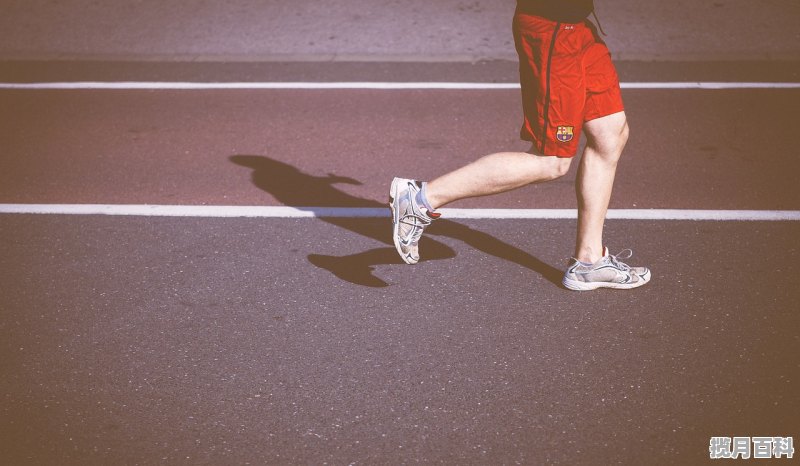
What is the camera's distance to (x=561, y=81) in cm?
376

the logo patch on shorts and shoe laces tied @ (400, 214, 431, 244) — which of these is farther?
shoe laces tied @ (400, 214, 431, 244)

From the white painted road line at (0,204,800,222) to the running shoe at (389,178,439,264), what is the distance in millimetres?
837

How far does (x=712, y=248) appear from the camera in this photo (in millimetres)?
4598

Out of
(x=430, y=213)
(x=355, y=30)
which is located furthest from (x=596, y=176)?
(x=355, y=30)

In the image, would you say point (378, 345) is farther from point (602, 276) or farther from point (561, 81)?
point (561, 81)

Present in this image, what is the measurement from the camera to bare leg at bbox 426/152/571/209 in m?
3.99

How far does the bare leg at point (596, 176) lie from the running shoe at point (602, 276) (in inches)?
1.6

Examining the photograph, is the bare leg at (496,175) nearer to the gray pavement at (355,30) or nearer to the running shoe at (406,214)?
the running shoe at (406,214)

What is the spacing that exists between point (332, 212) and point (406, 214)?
3.29ft

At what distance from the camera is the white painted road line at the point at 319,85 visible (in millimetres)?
7445

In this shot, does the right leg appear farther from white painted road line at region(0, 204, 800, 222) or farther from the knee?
white painted road line at region(0, 204, 800, 222)

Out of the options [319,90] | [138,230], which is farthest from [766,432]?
[319,90]

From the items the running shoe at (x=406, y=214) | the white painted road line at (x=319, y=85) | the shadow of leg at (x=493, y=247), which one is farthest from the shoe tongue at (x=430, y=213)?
the white painted road line at (x=319, y=85)

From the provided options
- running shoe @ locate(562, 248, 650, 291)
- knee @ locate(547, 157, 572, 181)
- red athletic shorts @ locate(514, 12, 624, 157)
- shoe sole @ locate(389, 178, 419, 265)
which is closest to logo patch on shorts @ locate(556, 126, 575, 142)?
red athletic shorts @ locate(514, 12, 624, 157)
